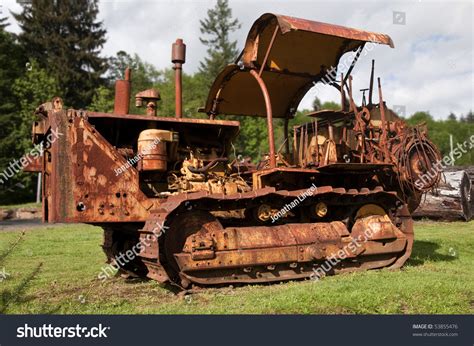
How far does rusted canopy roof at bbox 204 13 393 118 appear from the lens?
333 inches

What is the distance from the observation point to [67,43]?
42.3 m

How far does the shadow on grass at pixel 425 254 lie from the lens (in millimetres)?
9589

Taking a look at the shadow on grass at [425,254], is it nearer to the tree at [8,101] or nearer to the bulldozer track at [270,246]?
the bulldozer track at [270,246]

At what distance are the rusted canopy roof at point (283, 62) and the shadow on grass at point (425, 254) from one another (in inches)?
164

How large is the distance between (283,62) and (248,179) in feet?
8.22

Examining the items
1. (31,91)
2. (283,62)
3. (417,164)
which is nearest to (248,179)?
(283,62)

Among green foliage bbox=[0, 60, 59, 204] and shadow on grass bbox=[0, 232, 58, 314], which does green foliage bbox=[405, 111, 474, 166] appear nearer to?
green foliage bbox=[0, 60, 59, 204]

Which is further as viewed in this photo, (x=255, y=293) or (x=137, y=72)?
(x=137, y=72)

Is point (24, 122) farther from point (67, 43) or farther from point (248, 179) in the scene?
point (248, 179)

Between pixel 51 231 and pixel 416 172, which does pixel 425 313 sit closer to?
pixel 416 172

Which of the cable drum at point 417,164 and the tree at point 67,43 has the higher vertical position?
the tree at point 67,43

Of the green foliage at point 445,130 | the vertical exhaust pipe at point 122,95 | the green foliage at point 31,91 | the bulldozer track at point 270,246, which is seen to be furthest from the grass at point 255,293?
the green foliage at point 445,130

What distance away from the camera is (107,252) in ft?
29.5

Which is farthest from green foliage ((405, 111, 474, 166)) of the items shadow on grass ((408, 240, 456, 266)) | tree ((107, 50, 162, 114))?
shadow on grass ((408, 240, 456, 266))
